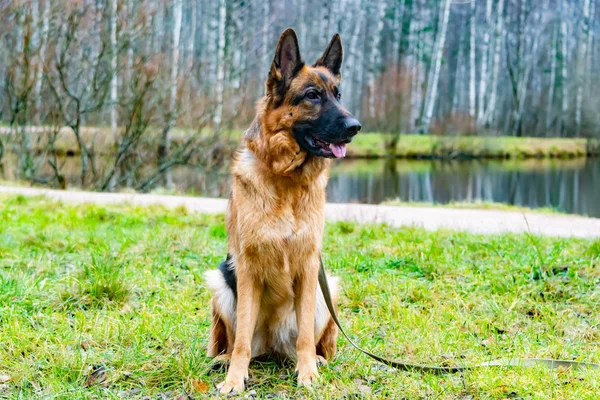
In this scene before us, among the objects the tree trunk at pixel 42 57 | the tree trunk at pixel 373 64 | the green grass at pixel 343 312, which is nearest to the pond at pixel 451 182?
the tree trunk at pixel 42 57

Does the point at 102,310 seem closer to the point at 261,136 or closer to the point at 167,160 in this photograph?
the point at 261,136

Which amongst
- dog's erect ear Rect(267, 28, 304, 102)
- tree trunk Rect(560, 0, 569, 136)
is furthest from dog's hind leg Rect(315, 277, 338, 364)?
tree trunk Rect(560, 0, 569, 136)

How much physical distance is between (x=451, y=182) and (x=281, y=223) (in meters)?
18.1

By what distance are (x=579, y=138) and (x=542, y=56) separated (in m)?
9.12

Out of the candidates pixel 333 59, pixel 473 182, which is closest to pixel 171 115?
pixel 473 182

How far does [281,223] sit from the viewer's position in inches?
131

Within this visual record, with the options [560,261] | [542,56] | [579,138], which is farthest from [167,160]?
[542,56]

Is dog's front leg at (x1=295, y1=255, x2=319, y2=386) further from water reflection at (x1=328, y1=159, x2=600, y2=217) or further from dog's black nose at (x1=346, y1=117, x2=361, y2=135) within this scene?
water reflection at (x1=328, y1=159, x2=600, y2=217)

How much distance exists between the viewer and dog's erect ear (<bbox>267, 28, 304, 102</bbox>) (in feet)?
11.5

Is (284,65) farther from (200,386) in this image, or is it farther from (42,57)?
(42,57)

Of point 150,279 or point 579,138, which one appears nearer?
point 150,279

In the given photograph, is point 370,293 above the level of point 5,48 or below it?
below

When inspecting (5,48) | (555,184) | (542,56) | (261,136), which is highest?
(542,56)

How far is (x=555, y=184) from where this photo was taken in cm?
1967
